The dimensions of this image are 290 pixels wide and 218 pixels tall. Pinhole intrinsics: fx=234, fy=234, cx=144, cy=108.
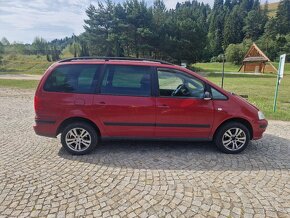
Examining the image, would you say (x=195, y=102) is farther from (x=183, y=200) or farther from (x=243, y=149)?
(x=183, y=200)

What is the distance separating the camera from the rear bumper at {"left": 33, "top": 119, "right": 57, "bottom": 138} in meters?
4.47

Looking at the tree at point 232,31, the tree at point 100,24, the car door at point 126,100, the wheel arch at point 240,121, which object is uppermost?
the tree at point 232,31

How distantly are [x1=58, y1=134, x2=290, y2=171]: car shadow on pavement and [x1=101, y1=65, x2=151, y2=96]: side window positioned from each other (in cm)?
120

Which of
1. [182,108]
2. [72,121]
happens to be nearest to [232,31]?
[182,108]

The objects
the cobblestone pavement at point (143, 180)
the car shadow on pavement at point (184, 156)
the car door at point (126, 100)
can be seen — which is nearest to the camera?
the cobblestone pavement at point (143, 180)

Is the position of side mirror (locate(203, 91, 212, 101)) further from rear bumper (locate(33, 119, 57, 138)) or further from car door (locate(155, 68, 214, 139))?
rear bumper (locate(33, 119, 57, 138))

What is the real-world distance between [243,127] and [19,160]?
425 centimetres

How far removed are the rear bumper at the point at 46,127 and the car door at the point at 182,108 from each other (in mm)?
1978

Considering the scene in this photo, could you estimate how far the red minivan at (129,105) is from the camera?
4.39 metres

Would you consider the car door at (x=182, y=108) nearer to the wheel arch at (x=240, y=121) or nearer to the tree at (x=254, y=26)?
the wheel arch at (x=240, y=121)

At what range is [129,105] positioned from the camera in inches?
172

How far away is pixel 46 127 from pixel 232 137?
11.9 feet

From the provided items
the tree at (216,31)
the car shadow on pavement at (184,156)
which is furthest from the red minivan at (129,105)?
the tree at (216,31)

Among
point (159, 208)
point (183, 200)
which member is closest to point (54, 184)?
point (159, 208)
